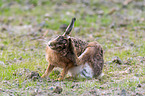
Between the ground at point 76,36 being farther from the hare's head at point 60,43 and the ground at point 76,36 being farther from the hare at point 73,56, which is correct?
the hare's head at point 60,43

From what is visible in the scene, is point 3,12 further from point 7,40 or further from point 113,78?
point 113,78

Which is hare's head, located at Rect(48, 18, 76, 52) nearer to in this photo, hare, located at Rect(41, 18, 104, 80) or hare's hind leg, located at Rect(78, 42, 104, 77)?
hare, located at Rect(41, 18, 104, 80)

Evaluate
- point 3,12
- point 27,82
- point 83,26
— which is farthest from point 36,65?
point 3,12

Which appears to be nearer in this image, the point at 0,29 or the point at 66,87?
the point at 66,87

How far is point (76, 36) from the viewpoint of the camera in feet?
32.4

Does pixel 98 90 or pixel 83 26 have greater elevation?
pixel 83 26

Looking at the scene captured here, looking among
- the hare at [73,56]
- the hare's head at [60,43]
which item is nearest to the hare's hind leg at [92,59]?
the hare at [73,56]

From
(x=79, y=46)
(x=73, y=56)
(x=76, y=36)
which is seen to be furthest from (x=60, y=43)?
(x=76, y=36)

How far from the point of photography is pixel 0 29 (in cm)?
1060

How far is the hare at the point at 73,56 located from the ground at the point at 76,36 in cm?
23

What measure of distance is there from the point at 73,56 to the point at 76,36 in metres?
4.47

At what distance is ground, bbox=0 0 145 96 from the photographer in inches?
205

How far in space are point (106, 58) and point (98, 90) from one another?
2704 millimetres

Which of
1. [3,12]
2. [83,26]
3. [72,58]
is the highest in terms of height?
[3,12]
